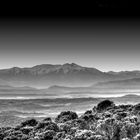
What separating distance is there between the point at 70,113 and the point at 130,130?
610 cm

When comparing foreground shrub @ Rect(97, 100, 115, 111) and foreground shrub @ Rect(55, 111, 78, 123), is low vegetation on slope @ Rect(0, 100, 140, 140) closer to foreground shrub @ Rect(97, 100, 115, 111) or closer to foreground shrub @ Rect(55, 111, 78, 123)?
foreground shrub @ Rect(55, 111, 78, 123)

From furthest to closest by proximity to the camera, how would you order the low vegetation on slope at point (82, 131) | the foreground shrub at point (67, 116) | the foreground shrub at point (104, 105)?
1. the foreground shrub at point (104, 105)
2. the foreground shrub at point (67, 116)
3. the low vegetation on slope at point (82, 131)

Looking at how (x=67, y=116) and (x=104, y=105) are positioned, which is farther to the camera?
(x=104, y=105)

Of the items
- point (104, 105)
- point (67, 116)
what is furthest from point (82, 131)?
point (104, 105)

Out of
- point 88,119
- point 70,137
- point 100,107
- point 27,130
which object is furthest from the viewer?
point 100,107

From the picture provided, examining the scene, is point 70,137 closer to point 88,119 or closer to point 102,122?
point 102,122

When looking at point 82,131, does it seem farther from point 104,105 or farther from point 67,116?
point 104,105

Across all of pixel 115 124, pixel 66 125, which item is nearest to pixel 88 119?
pixel 66 125

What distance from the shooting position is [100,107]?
22688 millimetres

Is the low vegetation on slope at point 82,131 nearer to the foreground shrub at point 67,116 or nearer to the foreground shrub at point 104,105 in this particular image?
the foreground shrub at point 67,116

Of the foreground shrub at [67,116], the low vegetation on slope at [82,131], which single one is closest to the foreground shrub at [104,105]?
the foreground shrub at [67,116]

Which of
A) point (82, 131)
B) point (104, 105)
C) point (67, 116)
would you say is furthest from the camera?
point (104, 105)

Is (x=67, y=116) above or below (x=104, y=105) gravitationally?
below

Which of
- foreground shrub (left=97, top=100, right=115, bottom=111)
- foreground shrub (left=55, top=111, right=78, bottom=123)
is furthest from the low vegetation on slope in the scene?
foreground shrub (left=97, top=100, right=115, bottom=111)
